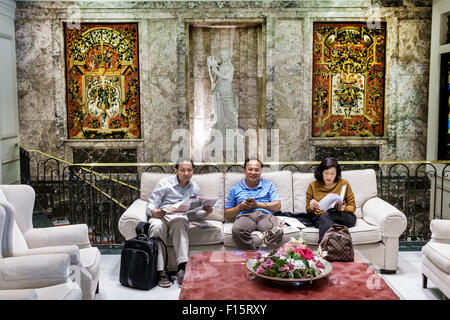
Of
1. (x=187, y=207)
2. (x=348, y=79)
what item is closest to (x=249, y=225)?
(x=187, y=207)

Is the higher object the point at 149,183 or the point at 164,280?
the point at 149,183

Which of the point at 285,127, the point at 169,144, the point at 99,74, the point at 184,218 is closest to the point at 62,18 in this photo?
the point at 99,74

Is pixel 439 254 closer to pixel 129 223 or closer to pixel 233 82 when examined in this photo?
pixel 129 223

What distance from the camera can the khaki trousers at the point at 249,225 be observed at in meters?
4.38

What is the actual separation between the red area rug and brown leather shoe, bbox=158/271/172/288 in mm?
773

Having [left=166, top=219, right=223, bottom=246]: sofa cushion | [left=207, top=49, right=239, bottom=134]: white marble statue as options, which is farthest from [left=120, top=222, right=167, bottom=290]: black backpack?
[left=207, top=49, right=239, bottom=134]: white marble statue

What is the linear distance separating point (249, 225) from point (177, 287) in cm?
85

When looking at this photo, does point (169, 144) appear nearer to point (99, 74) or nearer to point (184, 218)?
point (99, 74)

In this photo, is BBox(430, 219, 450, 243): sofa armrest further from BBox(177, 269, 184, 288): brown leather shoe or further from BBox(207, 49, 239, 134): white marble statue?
BBox(207, 49, 239, 134): white marble statue

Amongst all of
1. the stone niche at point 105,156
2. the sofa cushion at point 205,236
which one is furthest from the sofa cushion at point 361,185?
the stone niche at point 105,156

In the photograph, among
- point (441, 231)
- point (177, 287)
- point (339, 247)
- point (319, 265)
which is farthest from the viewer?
point (177, 287)

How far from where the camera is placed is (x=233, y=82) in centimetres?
902

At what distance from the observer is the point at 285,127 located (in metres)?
8.70

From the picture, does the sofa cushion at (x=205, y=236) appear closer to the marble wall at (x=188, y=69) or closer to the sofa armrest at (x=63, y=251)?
the sofa armrest at (x=63, y=251)
